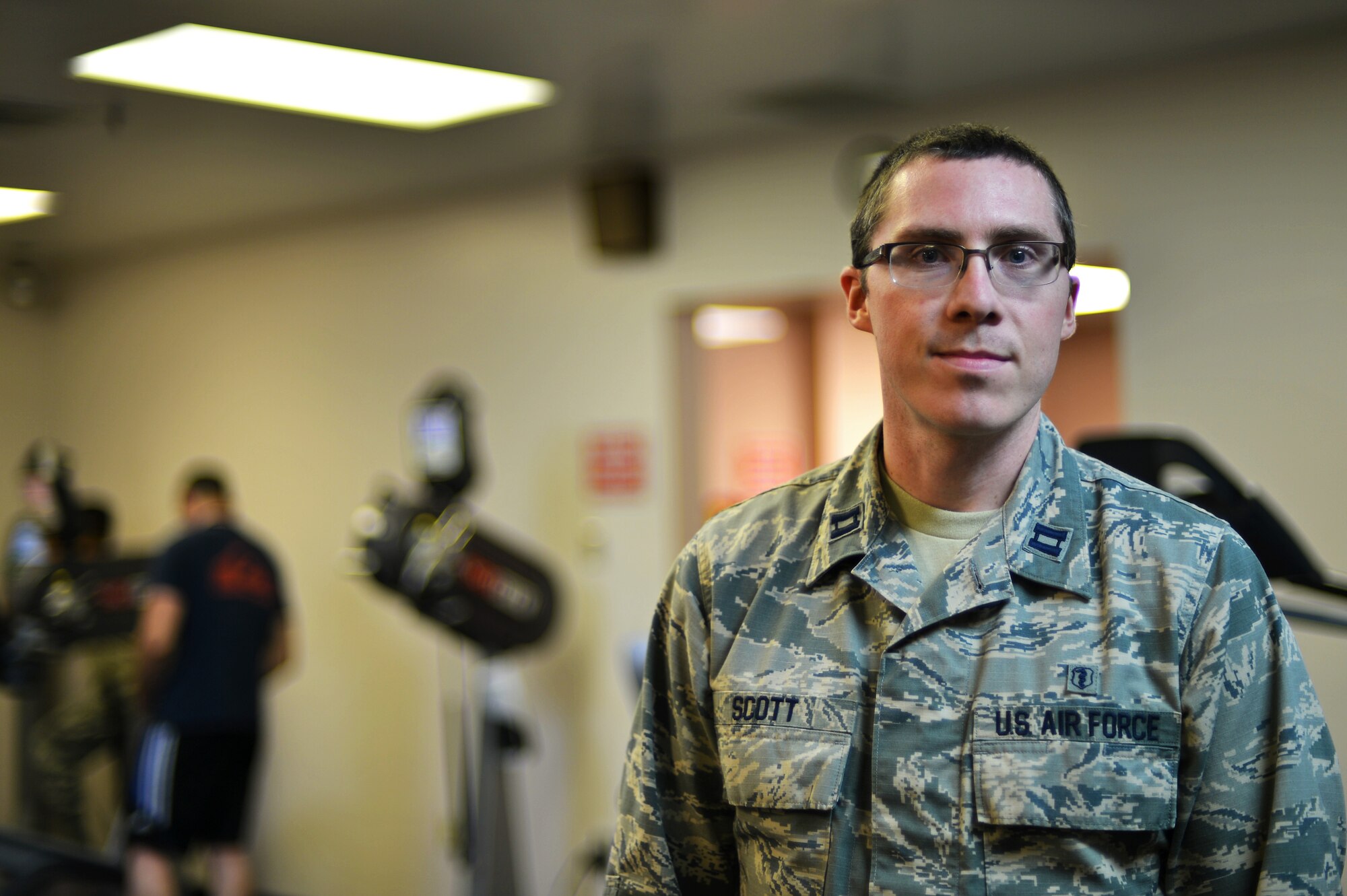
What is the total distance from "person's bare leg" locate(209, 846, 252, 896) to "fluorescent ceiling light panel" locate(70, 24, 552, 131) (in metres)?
2.39

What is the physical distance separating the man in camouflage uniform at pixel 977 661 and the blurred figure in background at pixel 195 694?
2863 millimetres

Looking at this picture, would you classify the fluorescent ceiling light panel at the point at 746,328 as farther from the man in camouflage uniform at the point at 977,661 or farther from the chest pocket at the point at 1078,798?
the chest pocket at the point at 1078,798

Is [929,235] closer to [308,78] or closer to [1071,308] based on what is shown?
[1071,308]

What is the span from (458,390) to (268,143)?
36.6 inches

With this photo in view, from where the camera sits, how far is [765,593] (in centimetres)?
129

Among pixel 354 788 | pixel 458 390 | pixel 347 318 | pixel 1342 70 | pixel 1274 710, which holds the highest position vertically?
pixel 1342 70

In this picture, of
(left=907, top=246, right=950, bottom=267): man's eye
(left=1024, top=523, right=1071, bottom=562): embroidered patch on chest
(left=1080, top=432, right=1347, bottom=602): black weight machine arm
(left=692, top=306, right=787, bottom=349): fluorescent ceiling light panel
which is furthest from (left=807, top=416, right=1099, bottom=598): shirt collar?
(left=692, top=306, right=787, bottom=349): fluorescent ceiling light panel

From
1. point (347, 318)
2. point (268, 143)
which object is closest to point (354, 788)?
point (347, 318)

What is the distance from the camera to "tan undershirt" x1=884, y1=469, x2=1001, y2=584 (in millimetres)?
1224

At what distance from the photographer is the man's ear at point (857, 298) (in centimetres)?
128

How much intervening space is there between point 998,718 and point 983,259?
1.41ft

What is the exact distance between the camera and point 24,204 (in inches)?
101

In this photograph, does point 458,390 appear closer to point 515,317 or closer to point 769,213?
point 515,317

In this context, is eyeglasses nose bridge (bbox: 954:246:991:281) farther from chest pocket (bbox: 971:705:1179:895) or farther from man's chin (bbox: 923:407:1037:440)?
chest pocket (bbox: 971:705:1179:895)
